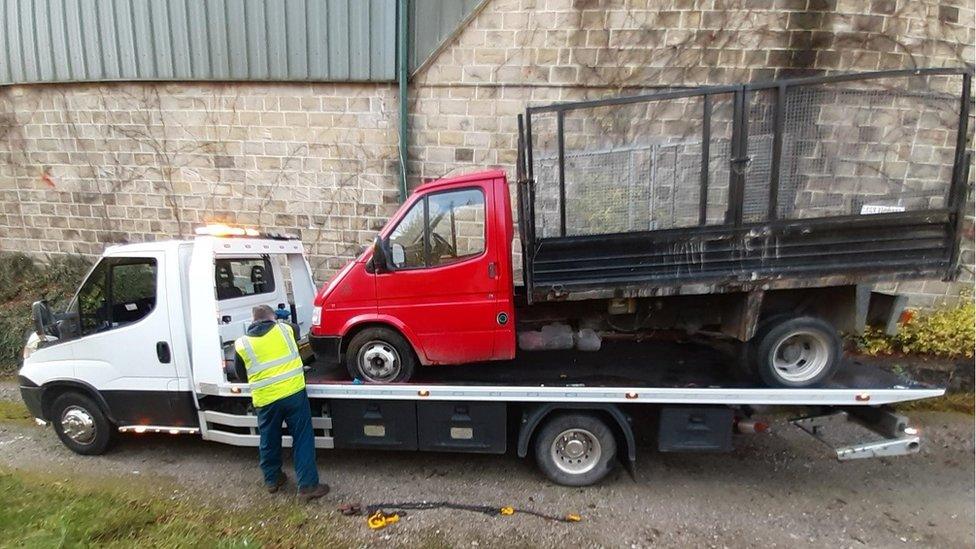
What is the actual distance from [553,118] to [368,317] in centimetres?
217

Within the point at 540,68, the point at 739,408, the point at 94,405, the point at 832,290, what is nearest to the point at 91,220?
the point at 94,405

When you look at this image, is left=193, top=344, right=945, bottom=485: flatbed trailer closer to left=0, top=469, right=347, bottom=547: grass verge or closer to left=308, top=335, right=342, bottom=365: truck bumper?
left=308, top=335, right=342, bottom=365: truck bumper

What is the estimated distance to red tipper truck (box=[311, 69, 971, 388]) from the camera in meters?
3.37

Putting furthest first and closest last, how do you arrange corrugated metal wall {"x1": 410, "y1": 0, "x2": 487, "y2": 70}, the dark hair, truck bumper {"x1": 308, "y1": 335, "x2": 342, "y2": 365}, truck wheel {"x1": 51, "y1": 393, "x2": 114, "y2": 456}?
1. corrugated metal wall {"x1": 410, "y1": 0, "x2": 487, "y2": 70}
2. truck wheel {"x1": 51, "y1": 393, "x2": 114, "y2": 456}
3. truck bumper {"x1": 308, "y1": 335, "x2": 342, "y2": 365}
4. the dark hair

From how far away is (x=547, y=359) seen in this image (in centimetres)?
442

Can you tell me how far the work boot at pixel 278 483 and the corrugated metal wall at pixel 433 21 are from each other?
5.40 metres

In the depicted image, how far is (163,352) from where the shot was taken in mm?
3939

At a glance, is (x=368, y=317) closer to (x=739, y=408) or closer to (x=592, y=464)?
(x=592, y=464)

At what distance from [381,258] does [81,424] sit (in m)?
3.26

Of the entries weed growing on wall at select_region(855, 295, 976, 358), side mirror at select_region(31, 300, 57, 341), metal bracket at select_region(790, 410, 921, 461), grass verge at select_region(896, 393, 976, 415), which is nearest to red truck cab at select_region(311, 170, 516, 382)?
side mirror at select_region(31, 300, 57, 341)

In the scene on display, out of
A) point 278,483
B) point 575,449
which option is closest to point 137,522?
point 278,483

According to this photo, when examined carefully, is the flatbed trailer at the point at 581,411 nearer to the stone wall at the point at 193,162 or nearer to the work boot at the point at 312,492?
the work boot at the point at 312,492

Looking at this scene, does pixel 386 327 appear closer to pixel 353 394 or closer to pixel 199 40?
pixel 353 394

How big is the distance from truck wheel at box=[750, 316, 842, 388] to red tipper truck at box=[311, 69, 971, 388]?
1cm
